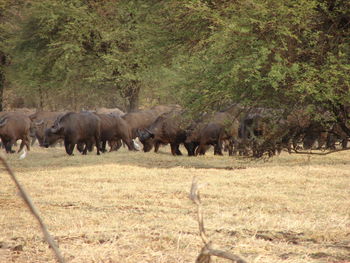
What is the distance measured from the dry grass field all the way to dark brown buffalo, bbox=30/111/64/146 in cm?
1488

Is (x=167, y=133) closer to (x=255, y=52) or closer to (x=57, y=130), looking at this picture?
(x=57, y=130)

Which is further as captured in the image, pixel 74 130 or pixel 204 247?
pixel 74 130

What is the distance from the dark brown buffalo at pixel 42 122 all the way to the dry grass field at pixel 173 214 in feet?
48.8

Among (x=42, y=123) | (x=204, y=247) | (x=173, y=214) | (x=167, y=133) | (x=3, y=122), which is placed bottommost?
(x=173, y=214)

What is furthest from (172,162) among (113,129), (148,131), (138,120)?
(138,120)

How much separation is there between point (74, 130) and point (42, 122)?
902 cm

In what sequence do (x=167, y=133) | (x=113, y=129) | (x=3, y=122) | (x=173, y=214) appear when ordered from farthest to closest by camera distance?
(x=113, y=129)
(x=3, y=122)
(x=167, y=133)
(x=173, y=214)

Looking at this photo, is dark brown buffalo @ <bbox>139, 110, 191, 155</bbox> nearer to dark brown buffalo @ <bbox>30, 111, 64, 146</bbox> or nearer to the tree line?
the tree line

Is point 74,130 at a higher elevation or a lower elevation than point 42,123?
lower

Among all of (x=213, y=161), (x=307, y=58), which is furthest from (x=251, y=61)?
(x=213, y=161)

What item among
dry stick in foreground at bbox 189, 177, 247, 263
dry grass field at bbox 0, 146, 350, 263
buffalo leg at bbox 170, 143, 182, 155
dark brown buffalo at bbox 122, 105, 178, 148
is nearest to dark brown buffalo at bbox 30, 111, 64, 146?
dark brown buffalo at bbox 122, 105, 178, 148

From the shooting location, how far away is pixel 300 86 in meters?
12.4

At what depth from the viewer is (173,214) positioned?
32.0 feet

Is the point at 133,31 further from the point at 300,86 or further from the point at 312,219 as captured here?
the point at 312,219
